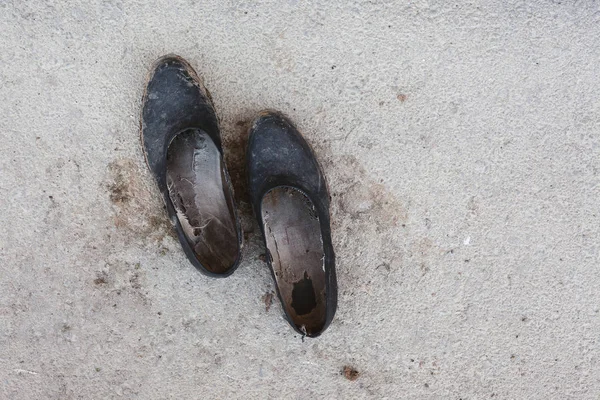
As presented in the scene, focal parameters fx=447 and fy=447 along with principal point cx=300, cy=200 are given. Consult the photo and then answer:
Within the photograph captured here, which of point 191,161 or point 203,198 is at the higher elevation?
point 191,161

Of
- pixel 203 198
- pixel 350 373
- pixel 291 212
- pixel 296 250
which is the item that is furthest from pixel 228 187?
pixel 350 373

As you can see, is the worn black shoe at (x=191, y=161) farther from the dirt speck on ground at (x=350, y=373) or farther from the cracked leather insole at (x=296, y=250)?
the dirt speck on ground at (x=350, y=373)

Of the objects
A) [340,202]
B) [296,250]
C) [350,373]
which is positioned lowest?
[350,373]

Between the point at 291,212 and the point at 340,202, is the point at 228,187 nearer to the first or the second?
the point at 291,212

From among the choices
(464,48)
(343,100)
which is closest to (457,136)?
(464,48)

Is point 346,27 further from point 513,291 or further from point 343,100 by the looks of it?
point 513,291

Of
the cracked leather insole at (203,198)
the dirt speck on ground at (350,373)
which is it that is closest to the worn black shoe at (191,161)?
the cracked leather insole at (203,198)

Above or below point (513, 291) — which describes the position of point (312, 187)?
above
